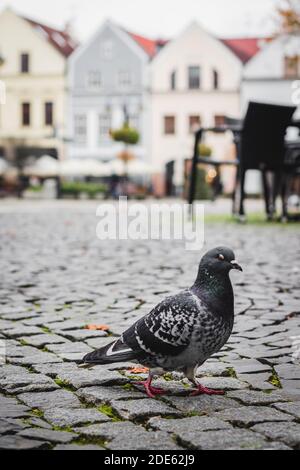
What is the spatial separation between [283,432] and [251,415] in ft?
0.72

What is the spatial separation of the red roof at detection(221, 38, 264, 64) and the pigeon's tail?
43467mm

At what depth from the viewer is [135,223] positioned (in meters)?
15.1

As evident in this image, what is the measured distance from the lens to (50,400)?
3096mm

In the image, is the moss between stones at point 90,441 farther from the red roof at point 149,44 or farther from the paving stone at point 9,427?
the red roof at point 149,44

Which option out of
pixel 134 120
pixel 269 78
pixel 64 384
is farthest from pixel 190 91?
pixel 64 384

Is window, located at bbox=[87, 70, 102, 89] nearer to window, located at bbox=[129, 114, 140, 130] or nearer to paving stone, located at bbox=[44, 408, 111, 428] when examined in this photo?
window, located at bbox=[129, 114, 140, 130]

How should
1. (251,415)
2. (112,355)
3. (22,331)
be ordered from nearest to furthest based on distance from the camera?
(251,415)
(112,355)
(22,331)

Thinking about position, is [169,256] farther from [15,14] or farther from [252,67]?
[15,14]

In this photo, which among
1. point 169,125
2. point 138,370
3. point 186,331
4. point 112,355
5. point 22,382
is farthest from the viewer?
point 169,125

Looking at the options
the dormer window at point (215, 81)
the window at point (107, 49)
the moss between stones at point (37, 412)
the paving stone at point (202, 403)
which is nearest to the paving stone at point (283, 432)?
the paving stone at point (202, 403)

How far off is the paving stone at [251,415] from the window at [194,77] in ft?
144

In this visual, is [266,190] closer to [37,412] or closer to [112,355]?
[112,355]

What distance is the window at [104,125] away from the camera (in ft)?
154
